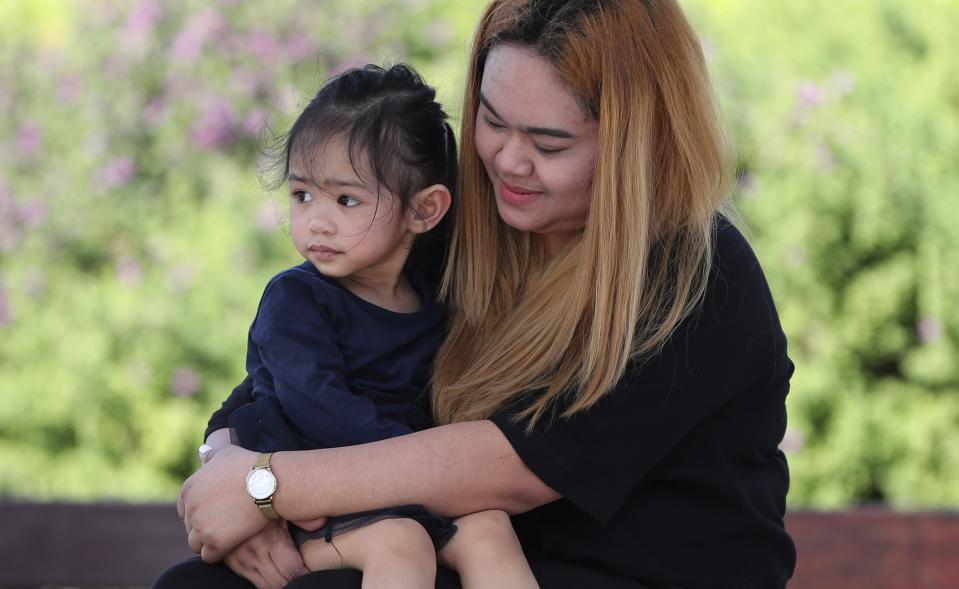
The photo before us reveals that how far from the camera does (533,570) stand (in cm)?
204

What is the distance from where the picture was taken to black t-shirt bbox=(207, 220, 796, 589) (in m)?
1.96

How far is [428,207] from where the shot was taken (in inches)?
90.7

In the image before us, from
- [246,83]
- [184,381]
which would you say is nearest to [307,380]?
[184,381]

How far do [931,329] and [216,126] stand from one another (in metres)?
2.41

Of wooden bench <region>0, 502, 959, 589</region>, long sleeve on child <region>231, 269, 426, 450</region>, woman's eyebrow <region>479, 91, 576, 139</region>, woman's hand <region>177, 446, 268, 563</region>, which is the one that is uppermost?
woman's eyebrow <region>479, 91, 576, 139</region>

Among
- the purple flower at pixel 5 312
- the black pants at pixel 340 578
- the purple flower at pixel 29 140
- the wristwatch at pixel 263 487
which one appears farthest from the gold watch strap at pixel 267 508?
the purple flower at pixel 29 140

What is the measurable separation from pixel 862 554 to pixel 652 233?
149 centimetres

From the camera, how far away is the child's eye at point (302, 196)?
84.7 inches

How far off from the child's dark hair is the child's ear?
0.05 feet

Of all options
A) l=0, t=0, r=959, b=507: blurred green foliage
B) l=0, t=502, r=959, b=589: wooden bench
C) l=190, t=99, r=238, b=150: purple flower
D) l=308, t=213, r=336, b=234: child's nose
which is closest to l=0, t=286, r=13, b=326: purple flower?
l=0, t=0, r=959, b=507: blurred green foliage

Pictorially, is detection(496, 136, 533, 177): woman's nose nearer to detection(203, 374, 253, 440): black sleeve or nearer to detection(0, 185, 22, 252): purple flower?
detection(203, 374, 253, 440): black sleeve

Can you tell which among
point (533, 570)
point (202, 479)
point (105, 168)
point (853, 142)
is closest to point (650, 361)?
point (533, 570)

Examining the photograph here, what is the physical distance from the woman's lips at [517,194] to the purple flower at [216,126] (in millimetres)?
2583

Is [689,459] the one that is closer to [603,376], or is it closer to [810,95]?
[603,376]
